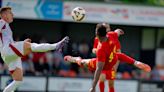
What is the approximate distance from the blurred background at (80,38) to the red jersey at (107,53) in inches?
273

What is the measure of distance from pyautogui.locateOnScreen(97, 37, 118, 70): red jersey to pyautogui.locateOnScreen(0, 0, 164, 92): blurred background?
6.92 meters

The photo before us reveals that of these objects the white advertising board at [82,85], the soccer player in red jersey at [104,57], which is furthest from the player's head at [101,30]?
the white advertising board at [82,85]

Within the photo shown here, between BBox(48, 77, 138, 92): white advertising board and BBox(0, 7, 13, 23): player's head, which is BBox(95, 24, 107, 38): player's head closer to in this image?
BBox(0, 7, 13, 23): player's head

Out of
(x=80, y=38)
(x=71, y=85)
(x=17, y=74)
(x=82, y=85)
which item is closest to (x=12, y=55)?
(x=17, y=74)

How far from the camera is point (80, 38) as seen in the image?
84.6ft

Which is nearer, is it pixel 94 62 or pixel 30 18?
pixel 94 62

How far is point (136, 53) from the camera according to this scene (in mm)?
26328

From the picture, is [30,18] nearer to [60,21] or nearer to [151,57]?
[60,21]

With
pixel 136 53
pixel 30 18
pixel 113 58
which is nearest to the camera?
pixel 113 58

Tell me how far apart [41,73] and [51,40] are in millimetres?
2446

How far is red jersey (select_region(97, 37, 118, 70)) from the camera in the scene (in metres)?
14.5

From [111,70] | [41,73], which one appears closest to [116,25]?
[41,73]

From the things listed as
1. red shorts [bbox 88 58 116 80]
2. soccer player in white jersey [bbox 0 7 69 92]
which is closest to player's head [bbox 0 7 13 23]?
soccer player in white jersey [bbox 0 7 69 92]

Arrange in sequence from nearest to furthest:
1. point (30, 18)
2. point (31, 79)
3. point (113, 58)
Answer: point (113, 58)
point (31, 79)
point (30, 18)
